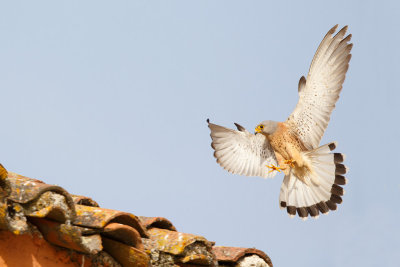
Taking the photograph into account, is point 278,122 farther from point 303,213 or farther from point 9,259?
point 9,259

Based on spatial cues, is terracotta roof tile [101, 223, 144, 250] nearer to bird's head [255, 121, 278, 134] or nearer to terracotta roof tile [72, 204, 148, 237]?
terracotta roof tile [72, 204, 148, 237]

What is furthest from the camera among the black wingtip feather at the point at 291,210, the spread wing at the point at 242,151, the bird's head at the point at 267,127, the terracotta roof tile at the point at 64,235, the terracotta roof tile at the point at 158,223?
the spread wing at the point at 242,151

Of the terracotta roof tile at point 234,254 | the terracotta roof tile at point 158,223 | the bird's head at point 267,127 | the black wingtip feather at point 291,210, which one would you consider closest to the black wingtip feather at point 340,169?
the black wingtip feather at point 291,210

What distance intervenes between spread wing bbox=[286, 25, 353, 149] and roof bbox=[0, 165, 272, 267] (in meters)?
3.41

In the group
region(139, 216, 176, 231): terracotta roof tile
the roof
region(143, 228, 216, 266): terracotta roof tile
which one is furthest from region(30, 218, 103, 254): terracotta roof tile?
region(139, 216, 176, 231): terracotta roof tile

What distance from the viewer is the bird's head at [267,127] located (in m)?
7.71

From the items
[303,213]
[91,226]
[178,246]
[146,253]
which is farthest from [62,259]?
[303,213]

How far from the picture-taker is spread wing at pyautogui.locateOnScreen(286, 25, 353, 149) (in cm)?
723

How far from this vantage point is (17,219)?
11.4 ft

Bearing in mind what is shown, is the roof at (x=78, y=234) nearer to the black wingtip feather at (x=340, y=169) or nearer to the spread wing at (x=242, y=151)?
the black wingtip feather at (x=340, y=169)

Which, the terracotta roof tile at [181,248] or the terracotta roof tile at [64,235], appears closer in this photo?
the terracotta roof tile at [64,235]

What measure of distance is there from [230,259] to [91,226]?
1.35 meters

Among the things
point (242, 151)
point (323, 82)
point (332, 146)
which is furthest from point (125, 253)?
point (242, 151)

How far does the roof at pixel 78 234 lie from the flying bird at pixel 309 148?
3.32 meters
